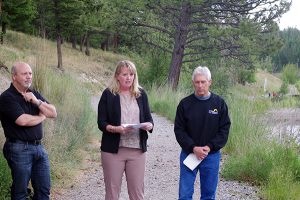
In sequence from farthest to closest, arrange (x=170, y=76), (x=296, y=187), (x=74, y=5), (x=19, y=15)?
1. (x=19, y=15)
2. (x=74, y=5)
3. (x=170, y=76)
4. (x=296, y=187)

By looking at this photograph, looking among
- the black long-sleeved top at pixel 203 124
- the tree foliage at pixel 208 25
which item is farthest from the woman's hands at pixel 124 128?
the tree foliage at pixel 208 25

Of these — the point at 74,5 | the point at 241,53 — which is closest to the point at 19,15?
the point at 74,5

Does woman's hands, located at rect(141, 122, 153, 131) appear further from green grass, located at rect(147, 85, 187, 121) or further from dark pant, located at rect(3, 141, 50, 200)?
green grass, located at rect(147, 85, 187, 121)

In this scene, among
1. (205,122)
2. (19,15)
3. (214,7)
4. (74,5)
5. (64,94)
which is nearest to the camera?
(205,122)

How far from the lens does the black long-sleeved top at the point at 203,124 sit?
4.18 m

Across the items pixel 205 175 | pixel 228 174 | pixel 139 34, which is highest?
pixel 139 34

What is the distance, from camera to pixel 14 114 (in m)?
3.88

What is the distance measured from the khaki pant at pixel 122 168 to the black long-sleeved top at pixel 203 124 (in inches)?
18.9

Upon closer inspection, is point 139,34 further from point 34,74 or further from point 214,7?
point 34,74

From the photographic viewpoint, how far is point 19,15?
3025cm

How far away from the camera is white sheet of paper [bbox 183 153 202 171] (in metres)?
4.19

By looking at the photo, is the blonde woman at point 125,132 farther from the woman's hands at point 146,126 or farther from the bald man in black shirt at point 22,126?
the bald man in black shirt at point 22,126

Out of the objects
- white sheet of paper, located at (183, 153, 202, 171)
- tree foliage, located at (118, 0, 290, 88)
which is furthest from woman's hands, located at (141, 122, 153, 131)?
tree foliage, located at (118, 0, 290, 88)

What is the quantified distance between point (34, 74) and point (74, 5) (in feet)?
72.4
